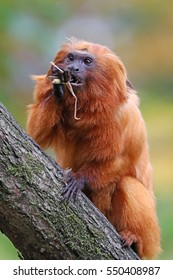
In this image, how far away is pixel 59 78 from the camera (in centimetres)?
272

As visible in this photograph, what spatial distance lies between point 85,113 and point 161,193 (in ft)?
3.72

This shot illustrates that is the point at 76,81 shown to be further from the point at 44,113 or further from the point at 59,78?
the point at 44,113

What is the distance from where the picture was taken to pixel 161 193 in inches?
149

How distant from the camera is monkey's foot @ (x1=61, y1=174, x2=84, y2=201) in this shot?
252 centimetres

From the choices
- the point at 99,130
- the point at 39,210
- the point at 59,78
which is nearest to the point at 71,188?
the point at 39,210

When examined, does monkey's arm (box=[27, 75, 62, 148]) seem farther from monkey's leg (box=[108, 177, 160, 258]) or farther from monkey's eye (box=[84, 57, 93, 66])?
monkey's leg (box=[108, 177, 160, 258])

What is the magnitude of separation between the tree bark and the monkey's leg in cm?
25

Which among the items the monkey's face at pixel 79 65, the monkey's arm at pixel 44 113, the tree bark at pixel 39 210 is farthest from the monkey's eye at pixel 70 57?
the tree bark at pixel 39 210

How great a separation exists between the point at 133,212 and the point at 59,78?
24.1 inches

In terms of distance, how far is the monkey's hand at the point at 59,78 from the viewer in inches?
107

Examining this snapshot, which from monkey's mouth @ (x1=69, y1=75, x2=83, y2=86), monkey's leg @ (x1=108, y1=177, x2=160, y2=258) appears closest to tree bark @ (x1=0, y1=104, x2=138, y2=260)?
monkey's leg @ (x1=108, y1=177, x2=160, y2=258)

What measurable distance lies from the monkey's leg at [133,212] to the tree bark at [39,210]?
9.7 inches

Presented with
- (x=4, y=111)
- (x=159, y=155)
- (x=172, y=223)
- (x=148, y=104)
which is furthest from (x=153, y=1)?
(x=4, y=111)
